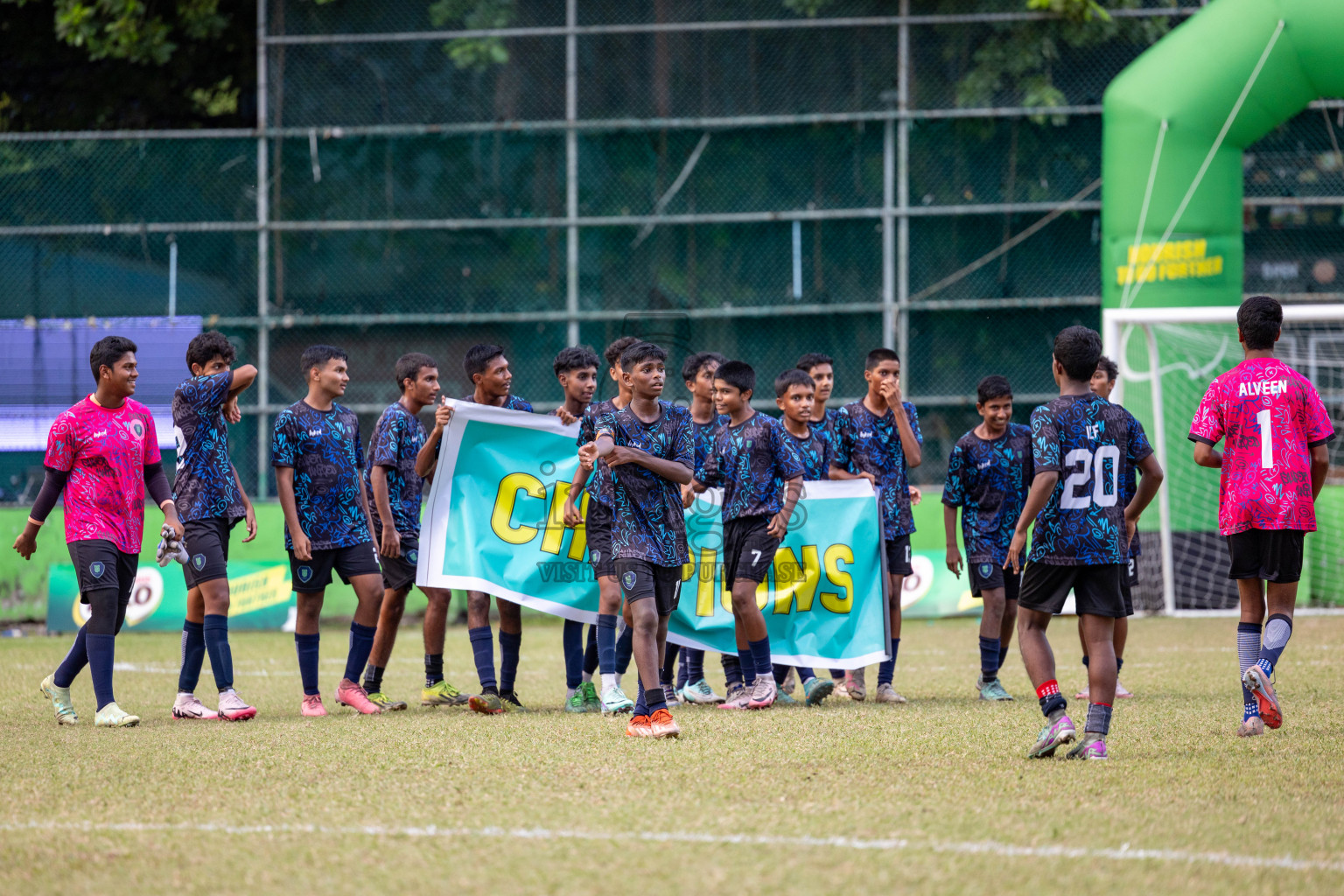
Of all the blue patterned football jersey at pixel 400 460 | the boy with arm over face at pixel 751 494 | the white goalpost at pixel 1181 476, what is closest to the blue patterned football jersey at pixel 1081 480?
the boy with arm over face at pixel 751 494

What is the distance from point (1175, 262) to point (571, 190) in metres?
7.16

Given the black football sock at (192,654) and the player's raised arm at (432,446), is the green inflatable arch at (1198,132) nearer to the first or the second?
the player's raised arm at (432,446)

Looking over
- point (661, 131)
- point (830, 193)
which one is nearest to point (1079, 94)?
point (830, 193)

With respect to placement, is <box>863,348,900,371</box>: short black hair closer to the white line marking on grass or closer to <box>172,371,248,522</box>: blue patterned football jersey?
<box>172,371,248,522</box>: blue patterned football jersey

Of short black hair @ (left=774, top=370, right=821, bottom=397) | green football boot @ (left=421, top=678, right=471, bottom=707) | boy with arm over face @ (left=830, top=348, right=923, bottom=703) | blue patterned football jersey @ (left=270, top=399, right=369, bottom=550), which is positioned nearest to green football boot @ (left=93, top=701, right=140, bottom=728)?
blue patterned football jersey @ (left=270, top=399, right=369, bottom=550)

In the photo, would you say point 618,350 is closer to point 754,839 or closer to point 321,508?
point 321,508

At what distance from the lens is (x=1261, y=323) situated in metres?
6.93

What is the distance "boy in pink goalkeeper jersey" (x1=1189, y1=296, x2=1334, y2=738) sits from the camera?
685 cm

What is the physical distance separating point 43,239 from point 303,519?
10639 millimetres

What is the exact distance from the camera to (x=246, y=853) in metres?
4.37

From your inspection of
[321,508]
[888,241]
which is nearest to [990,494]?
[321,508]

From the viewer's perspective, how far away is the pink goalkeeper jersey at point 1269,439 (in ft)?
22.5

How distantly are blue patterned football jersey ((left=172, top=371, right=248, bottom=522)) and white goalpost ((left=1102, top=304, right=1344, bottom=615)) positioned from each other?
9.89 metres

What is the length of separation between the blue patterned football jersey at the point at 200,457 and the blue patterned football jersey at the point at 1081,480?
466cm
